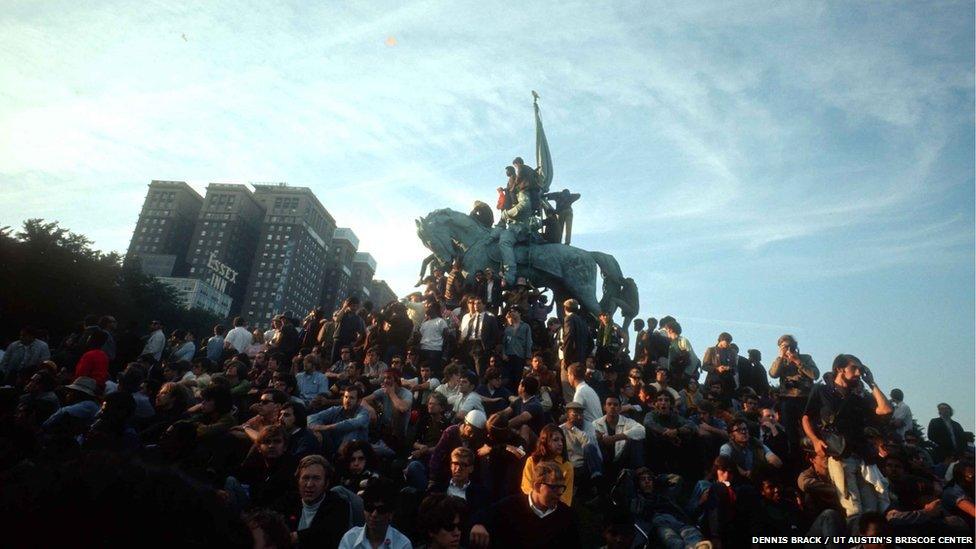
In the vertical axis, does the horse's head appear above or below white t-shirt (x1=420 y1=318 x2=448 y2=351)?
above

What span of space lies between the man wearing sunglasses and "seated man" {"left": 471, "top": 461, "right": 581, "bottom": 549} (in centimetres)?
71

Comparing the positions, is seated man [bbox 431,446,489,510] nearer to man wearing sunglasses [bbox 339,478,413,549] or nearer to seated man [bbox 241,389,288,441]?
man wearing sunglasses [bbox 339,478,413,549]

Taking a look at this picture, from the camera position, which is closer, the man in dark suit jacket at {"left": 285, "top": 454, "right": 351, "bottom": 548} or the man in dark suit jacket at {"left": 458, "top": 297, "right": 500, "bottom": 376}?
the man in dark suit jacket at {"left": 285, "top": 454, "right": 351, "bottom": 548}

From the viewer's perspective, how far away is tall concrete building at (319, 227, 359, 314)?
13000cm

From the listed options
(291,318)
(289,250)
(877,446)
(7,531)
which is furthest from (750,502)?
(289,250)

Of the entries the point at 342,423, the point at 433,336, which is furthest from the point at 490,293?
the point at 342,423

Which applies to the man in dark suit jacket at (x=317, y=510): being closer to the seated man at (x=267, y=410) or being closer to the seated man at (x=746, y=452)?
the seated man at (x=267, y=410)

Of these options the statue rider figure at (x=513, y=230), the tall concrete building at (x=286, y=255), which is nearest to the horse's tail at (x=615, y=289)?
the statue rider figure at (x=513, y=230)

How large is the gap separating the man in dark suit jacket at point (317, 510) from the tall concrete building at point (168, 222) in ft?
392

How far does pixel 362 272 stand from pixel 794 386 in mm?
144829

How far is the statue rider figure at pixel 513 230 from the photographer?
1767 centimetres

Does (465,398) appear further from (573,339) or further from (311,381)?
(573,339)

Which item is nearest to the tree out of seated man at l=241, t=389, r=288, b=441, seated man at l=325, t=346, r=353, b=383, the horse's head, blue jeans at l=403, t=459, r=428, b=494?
the horse's head

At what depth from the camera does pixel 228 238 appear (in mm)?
114125
